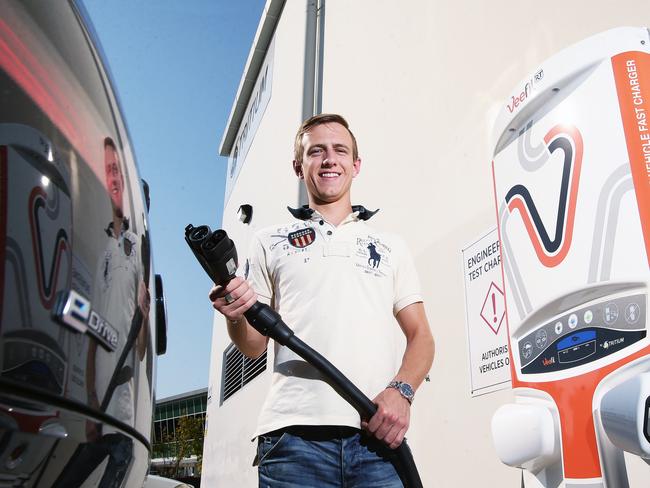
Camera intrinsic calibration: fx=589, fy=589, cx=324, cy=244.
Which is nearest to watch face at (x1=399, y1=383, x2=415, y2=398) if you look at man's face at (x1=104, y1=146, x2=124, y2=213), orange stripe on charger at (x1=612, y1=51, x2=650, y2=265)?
orange stripe on charger at (x1=612, y1=51, x2=650, y2=265)

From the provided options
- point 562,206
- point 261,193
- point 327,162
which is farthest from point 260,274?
point 261,193

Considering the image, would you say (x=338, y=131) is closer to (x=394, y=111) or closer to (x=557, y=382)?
(x=557, y=382)

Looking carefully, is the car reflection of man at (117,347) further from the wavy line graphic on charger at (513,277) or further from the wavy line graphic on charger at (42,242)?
the wavy line graphic on charger at (513,277)

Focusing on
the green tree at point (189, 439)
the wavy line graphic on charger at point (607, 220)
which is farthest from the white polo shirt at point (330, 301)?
the green tree at point (189, 439)

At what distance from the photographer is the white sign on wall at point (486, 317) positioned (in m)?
2.00

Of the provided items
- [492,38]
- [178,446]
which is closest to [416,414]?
[492,38]

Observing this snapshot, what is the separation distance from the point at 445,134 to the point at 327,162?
1038 mm

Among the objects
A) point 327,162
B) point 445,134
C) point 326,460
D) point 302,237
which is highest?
point 445,134

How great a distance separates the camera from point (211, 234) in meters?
1.22

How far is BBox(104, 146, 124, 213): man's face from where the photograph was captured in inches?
29.4

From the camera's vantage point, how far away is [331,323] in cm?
155

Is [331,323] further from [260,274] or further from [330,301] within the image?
[260,274]

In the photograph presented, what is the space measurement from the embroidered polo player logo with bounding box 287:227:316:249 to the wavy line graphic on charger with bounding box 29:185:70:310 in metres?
1.08

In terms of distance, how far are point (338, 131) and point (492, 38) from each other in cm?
96
